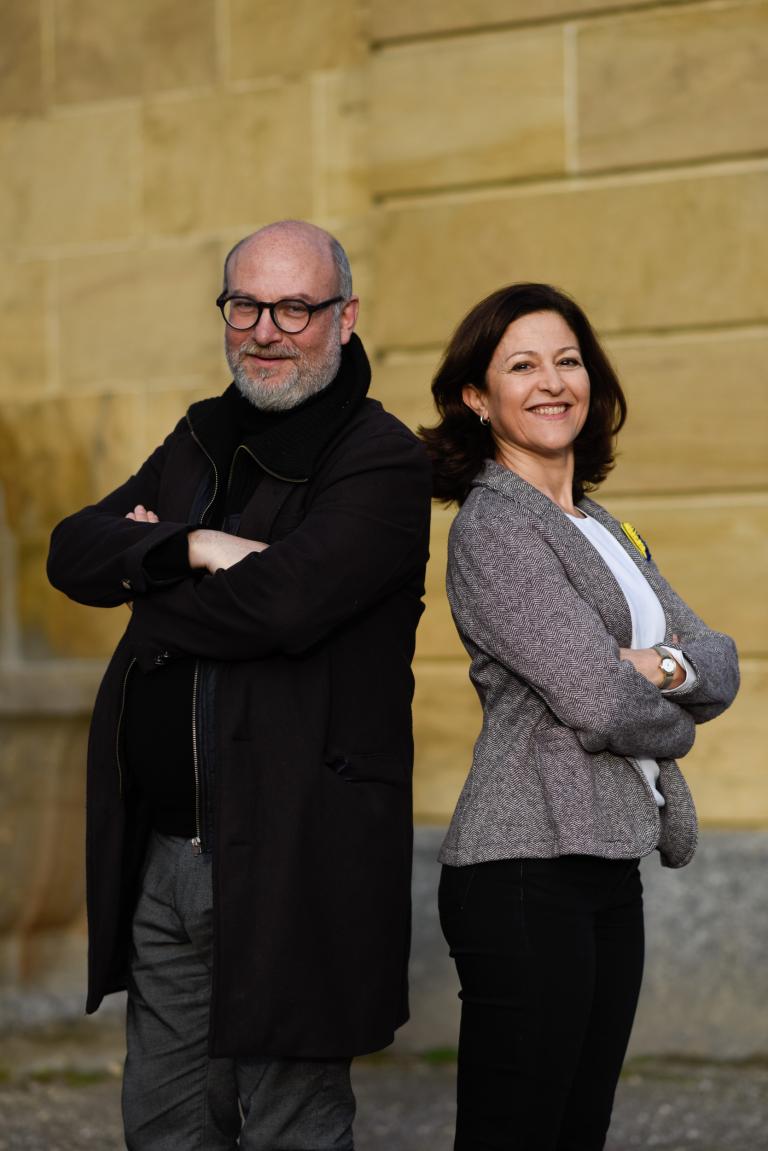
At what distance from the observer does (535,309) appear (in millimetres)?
3107

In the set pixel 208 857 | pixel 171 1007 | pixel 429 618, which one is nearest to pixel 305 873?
pixel 208 857

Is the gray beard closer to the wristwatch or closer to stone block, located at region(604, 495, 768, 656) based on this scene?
the wristwatch

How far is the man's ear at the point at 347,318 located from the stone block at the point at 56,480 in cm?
279

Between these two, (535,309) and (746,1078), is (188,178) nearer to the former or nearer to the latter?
(535,309)

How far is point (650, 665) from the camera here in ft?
9.57

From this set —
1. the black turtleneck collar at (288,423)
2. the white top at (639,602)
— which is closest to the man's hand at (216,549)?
the black turtleneck collar at (288,423)

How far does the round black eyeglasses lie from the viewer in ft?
9.82

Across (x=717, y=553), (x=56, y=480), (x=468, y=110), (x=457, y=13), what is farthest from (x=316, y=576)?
(x=56, y=480)

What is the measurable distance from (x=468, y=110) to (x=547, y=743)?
3.00m

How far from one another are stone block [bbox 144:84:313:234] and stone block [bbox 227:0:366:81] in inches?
3.2

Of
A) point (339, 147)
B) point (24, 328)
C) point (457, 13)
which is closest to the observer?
point (457, 13)

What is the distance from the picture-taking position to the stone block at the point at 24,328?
6.02 metres

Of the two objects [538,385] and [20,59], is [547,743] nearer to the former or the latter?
[538,385]

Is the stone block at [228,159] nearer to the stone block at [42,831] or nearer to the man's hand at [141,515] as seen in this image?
the stone block at [42,831]
